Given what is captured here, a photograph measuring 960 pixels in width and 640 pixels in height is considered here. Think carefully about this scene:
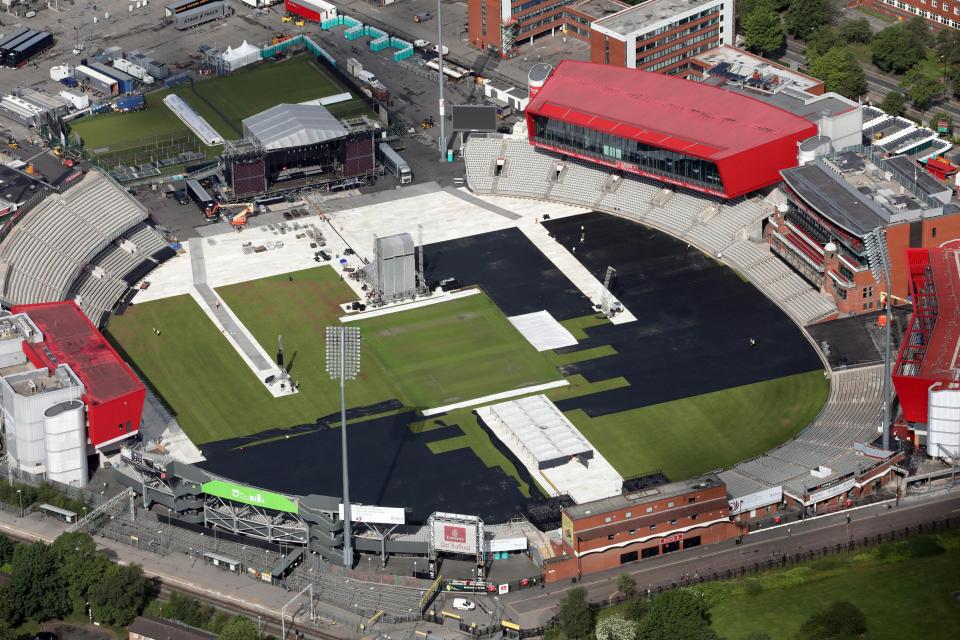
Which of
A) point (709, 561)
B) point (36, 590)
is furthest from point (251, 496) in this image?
point (709, 561)

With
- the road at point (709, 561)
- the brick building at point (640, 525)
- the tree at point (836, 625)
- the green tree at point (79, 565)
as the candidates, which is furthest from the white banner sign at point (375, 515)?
the tree at point (836, 625)

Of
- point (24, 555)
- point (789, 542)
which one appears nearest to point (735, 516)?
point (789, 542)

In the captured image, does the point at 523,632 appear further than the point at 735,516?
No

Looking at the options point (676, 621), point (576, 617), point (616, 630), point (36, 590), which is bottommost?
point (576, 617)

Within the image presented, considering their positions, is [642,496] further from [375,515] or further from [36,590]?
[36,590]

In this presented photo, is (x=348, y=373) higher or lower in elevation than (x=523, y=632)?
higher

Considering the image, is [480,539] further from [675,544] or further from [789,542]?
[789,542]

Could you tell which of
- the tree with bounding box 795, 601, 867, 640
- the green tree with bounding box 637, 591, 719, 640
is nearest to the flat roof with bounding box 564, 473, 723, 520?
the green tree with bounding box 637, 591, 719, 640

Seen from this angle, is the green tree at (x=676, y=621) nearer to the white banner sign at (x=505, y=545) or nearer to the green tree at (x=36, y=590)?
the white banner sign at (x=505, y=545)
